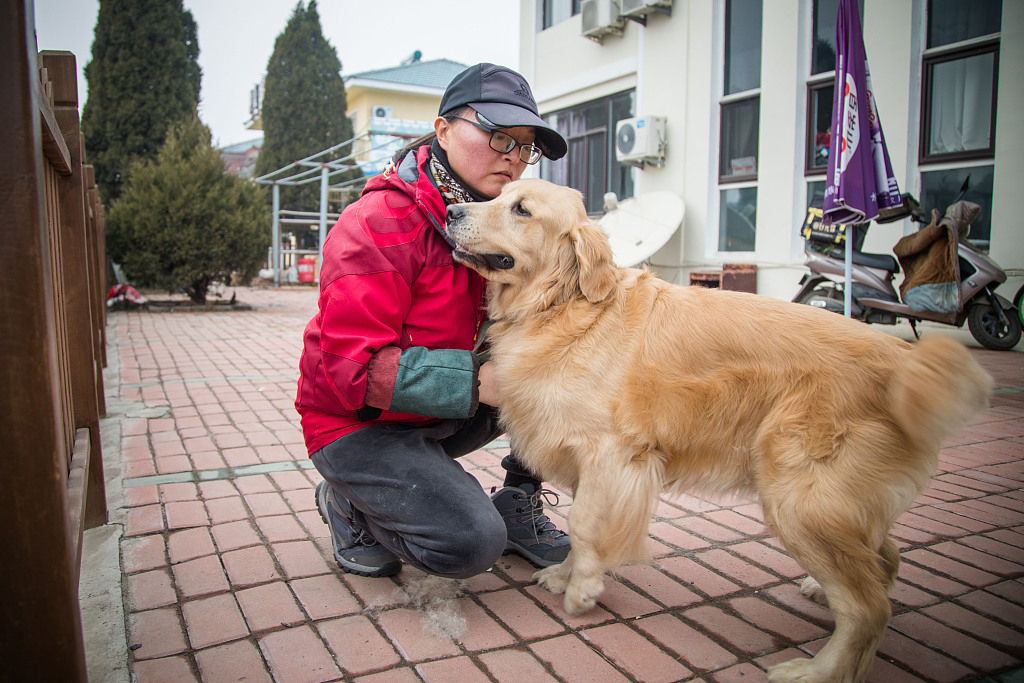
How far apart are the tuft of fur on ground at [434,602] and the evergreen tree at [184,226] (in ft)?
37.4

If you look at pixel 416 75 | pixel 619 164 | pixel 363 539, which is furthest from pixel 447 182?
pixel 416 75

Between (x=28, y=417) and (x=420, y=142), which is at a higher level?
(x=420, y=142)

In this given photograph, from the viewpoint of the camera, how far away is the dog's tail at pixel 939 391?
1.64 metres

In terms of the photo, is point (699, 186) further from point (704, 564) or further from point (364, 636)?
point (364, 636)

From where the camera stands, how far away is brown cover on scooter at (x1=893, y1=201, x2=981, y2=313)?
6.30 metres

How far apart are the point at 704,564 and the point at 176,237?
39.0 feet

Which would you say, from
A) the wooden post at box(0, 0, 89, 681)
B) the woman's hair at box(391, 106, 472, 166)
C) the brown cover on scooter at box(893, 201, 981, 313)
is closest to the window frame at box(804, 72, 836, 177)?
the brown cover on scooter at box(893, 201, 981, 313)

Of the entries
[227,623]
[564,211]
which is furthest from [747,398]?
[227,623]

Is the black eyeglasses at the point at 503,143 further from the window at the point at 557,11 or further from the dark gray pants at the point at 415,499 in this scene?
the window at the point at 557,11

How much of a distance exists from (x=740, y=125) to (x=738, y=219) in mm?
1372

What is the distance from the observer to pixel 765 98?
356 inches

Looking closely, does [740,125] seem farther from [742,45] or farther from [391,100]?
[391,100]

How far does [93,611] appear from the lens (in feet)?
6.66

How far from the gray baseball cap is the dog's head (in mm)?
218
